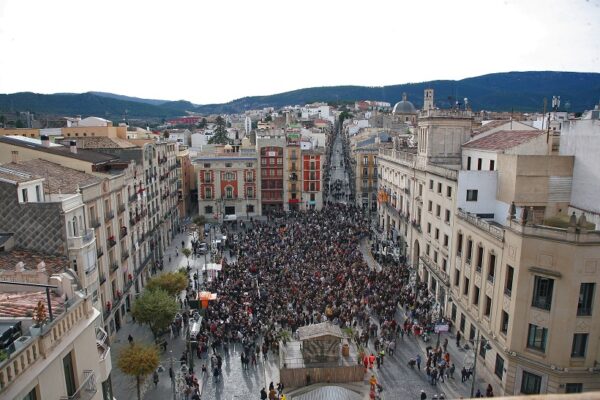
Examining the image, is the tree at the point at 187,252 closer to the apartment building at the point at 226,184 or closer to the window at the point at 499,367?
the apartment building at the point at 226,184

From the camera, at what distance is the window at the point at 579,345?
22.7m

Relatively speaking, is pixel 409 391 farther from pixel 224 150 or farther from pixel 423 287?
pixel 224 150

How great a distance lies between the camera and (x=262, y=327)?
30578mm

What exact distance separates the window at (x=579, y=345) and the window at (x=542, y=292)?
2050 mm

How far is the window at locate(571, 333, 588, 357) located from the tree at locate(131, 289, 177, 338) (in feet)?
74.6

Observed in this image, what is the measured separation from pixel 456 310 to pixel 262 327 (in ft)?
47.6

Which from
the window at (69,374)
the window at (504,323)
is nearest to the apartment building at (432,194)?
the window at (504,323)

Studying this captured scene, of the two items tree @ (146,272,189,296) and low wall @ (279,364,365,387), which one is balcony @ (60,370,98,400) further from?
tree @ (146,272,189,296)

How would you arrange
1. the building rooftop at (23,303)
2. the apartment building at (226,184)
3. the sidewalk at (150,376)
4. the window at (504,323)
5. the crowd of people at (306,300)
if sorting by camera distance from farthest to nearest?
the apartment building at (226,184) < the crowd of people at (306,300) < the window at (504,323) < the sidewalk at (150,376) < the building rooftop at (23,303)

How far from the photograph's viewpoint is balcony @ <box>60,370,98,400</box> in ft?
38.6

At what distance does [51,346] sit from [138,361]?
1293 centimetres

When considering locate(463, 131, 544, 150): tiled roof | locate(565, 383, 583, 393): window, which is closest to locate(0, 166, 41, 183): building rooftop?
locate(565, 383, 583, 393): window

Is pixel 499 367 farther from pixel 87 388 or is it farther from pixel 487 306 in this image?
pixel 87 388

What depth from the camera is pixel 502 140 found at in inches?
1457
